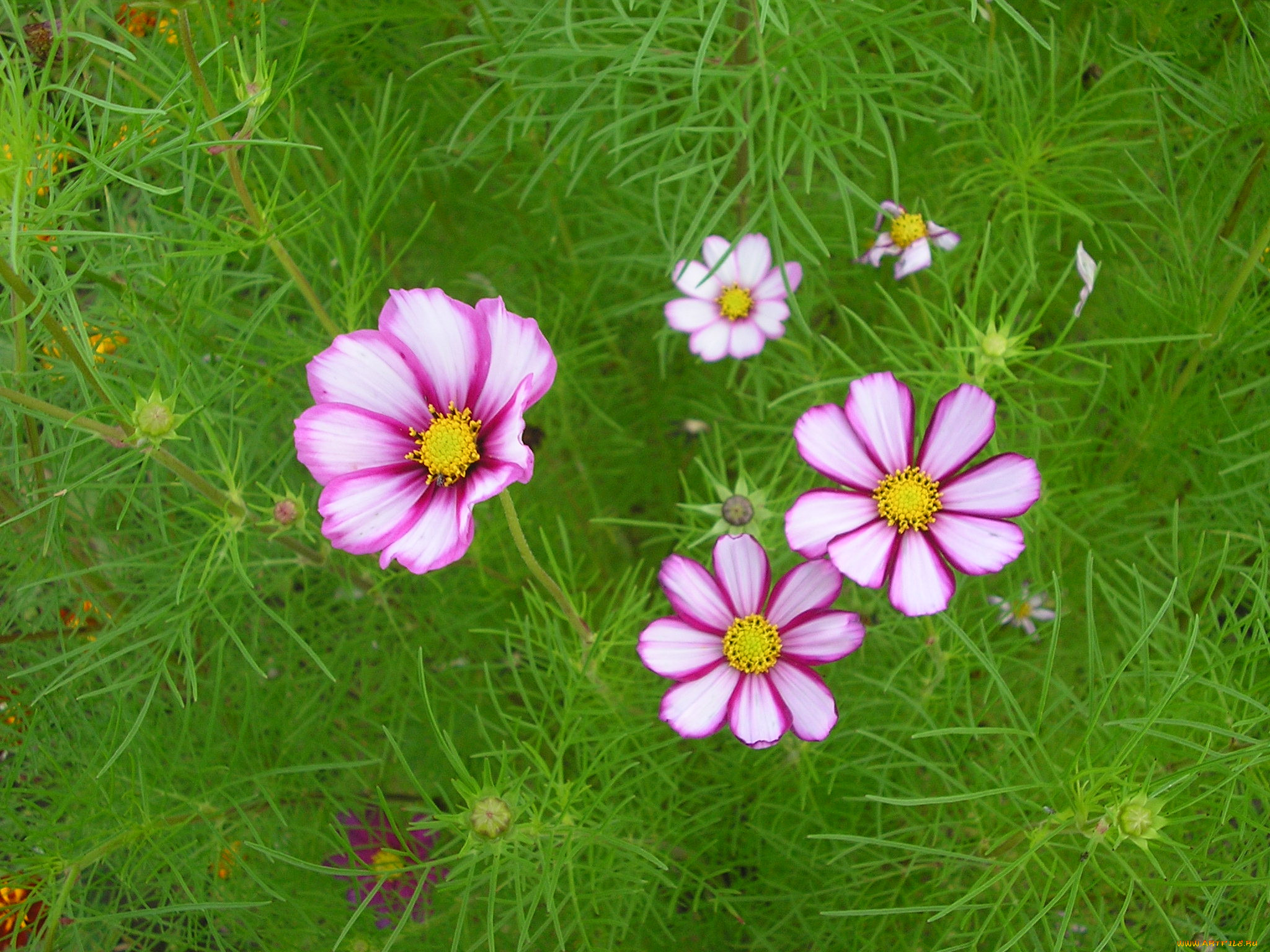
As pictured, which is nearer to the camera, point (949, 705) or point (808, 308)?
point (949, 705)

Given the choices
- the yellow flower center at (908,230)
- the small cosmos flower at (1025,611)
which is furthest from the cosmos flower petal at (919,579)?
the yellow flower center at (908,230)

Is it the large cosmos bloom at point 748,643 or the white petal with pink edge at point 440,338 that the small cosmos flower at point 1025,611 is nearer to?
the large cosmos bloom at point 748,643

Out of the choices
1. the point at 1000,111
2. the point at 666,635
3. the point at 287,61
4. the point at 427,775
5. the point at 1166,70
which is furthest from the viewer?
the point at 427,775

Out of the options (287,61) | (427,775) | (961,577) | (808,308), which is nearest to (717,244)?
(808,308)

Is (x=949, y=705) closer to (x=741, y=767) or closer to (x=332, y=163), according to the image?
(x=741, y=767)

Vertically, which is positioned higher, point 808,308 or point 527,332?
point 808,308

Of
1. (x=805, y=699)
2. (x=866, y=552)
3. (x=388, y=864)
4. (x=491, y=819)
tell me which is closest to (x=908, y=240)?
(x=866, y=552)
